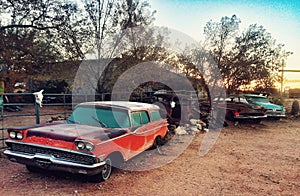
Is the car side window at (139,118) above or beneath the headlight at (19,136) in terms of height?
above

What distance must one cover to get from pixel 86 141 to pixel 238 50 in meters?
11.2

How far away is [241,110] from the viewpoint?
1140cm

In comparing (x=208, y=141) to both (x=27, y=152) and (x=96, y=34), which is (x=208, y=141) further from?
(x=96, y=34)

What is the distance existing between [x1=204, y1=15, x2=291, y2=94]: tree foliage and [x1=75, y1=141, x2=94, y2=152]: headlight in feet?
33.9

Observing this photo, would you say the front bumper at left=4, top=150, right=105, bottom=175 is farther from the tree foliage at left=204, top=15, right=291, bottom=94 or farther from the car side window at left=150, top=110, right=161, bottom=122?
the tree foliage at left=204, top=15, right=291, bottom=94

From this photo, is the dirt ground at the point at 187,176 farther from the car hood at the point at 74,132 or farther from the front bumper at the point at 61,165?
the car hood at the point at 74,132

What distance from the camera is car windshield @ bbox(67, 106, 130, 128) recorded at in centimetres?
464

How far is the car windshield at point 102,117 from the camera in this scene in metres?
4.64

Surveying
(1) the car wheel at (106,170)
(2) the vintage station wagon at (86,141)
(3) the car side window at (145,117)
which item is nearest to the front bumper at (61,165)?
(2) the vintage station wagon at (86,141)

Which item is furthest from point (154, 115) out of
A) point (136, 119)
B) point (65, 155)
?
point (65, 155)

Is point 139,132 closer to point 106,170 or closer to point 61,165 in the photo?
point 106,170

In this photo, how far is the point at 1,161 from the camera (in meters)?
5.09

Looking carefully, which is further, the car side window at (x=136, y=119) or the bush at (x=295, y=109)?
the bush at (x=295, y=109)

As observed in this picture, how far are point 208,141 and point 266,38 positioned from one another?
314 inches
